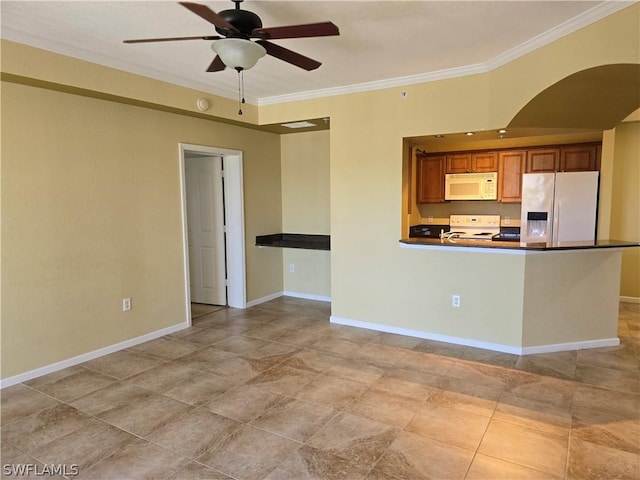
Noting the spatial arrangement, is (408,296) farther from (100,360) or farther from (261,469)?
(100,360)

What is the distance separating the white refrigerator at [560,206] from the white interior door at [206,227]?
4.22 meters

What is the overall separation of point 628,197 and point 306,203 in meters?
4.45

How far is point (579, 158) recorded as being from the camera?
5250 millimetres

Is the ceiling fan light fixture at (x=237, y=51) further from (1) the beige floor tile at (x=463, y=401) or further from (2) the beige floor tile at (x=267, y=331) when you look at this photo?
(2) the beige floor tile at (x=267, y=331)

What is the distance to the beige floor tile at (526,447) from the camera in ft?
7.16

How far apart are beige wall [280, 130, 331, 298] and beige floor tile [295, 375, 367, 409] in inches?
102

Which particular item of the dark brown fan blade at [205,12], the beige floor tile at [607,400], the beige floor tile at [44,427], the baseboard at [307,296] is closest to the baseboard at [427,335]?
the beige floor tile at [607,400]

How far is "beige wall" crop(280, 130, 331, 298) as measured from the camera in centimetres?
561

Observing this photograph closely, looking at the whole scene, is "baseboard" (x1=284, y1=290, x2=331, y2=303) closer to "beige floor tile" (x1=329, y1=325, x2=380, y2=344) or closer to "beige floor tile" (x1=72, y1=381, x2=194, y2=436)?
"beige floor tile" (x1=329, y1=325, x2=380, y2=344)

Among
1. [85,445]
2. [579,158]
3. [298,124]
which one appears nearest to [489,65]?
[298,124]

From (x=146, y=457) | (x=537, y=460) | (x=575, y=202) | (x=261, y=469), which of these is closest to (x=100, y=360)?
(x=146, y=457)

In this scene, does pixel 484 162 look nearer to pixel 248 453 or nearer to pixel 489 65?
pixel 489 65

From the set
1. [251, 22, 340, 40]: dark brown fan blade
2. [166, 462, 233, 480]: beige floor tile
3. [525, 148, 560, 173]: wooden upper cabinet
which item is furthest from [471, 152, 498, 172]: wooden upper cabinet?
[166, 462, 233, 480]: beige floor tile

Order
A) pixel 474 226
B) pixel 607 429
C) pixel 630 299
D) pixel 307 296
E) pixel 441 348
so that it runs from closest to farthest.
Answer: pixel 607 429
pixel 441 348
pixel 630 299
pixel 307 296
pixel 474 226
